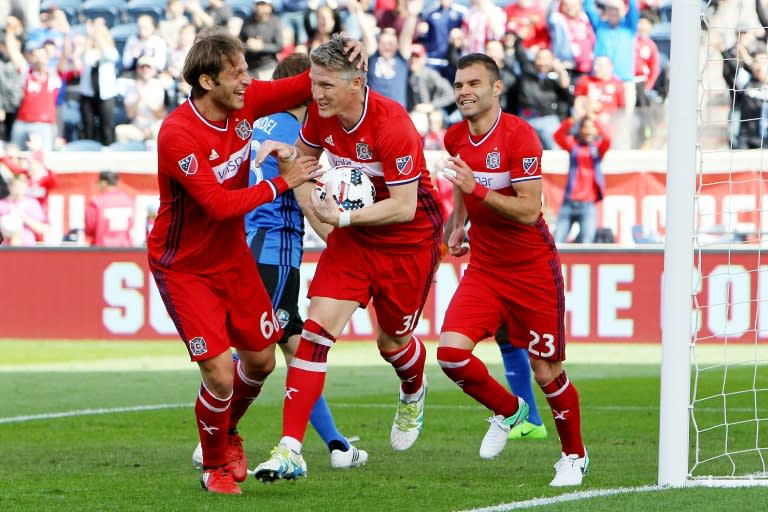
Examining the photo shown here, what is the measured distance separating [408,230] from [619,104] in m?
10.9

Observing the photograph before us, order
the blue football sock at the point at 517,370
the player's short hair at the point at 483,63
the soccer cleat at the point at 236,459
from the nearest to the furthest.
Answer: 1. the soccer cleat at the point at 236,459
2. the player's short hair at the point at 483,63
3. the blue football sock at the point at 517,370

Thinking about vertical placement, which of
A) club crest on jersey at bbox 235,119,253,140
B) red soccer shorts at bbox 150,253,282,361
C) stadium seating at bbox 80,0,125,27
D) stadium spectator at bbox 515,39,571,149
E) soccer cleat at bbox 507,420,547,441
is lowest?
soccer cleat at bbox 507,420,547,441

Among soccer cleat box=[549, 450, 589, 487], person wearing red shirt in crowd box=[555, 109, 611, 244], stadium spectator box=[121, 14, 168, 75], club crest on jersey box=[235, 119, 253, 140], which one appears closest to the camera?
club crest on jersey box=[235, 119, 253, 140]

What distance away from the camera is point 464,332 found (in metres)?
6.44

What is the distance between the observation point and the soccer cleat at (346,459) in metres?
6.77

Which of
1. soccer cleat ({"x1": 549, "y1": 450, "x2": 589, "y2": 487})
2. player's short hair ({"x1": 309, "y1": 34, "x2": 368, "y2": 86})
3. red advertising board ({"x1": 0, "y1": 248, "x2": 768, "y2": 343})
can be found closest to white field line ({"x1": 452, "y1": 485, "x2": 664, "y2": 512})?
soccer cleat ({"x1": 549, "y1": 450, "x2": 589, "y2": 487})

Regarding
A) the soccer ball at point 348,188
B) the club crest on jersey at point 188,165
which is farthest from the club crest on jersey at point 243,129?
the soccer ball at point 348,188

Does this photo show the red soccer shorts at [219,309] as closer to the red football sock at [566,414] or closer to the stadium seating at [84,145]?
the red football sock at [566,414]

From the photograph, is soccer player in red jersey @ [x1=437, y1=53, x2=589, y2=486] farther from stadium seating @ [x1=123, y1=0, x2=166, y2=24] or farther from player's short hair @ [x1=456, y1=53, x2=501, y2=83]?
stadium seating @ [x1=123, y1=0, x2=166, y2=24]

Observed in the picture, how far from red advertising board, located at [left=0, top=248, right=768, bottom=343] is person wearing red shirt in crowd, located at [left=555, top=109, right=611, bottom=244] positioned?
3.59 ft

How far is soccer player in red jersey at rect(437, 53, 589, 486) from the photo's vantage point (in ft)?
20.6

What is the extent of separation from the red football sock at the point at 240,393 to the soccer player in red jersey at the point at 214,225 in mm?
415

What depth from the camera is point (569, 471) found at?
6.06 metres

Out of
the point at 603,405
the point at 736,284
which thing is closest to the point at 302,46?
the point at 736,284
